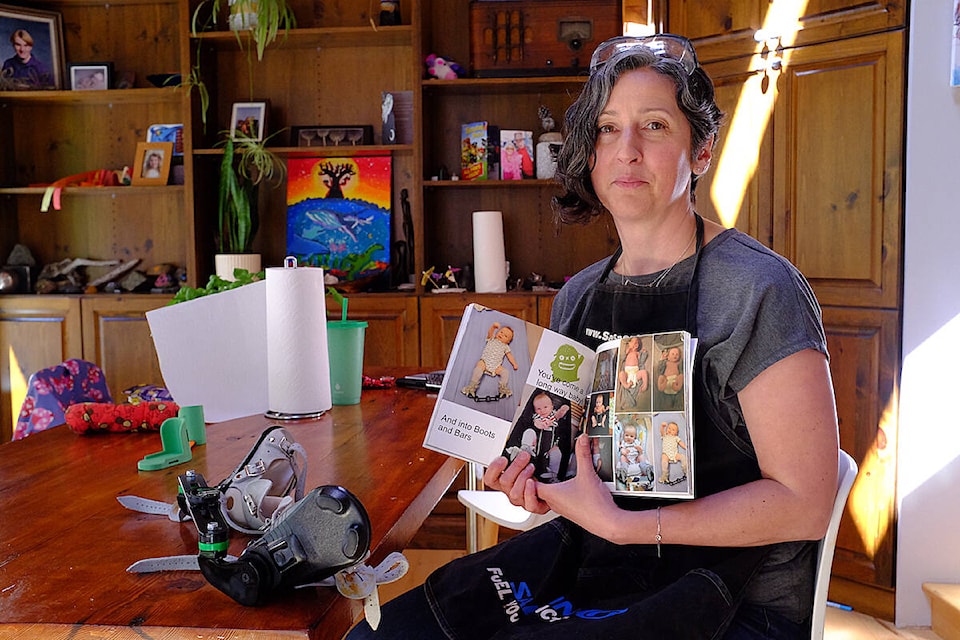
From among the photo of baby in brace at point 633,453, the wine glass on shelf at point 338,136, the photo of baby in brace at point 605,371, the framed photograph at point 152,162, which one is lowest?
the photo of baby in brace at point 633,453

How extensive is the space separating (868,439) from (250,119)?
281 cm

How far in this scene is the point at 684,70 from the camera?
1.37 meters

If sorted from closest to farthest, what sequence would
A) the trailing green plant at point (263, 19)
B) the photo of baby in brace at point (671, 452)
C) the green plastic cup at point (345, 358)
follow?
the photo of baby in brace at point (671, 452) < the green plastic cup at point (345, 358) < the trailing green plant at point (263, 19)

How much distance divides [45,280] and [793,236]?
3118 mm

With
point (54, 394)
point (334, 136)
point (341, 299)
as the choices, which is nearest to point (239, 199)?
point (334, 136)

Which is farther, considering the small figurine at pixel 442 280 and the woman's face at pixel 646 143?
the small figurine at pixel 442 280

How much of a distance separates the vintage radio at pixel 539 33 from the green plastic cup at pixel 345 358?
2.09m

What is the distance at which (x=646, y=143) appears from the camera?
1.38 meters

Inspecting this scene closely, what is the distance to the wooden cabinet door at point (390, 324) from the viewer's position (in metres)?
3.71

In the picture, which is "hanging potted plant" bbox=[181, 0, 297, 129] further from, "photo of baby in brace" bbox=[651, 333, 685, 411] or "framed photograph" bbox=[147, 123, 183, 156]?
"photo of baby in brace" bbox=[651, 333, 685, 411]

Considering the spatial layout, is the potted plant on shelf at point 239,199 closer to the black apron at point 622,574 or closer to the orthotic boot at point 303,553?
the black apron at point 622,574

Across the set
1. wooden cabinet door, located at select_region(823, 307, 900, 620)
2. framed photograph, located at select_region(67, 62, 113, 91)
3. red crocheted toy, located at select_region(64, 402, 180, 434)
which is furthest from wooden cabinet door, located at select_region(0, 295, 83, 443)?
wooden cabinet door, located at select_region(823, 307, 900, 620)

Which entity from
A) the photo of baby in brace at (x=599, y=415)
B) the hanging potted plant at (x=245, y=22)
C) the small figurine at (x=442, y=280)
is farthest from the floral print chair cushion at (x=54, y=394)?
the hanging potted plant at (x=245, y=22)

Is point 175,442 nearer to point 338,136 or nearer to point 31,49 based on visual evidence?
point 338,136
